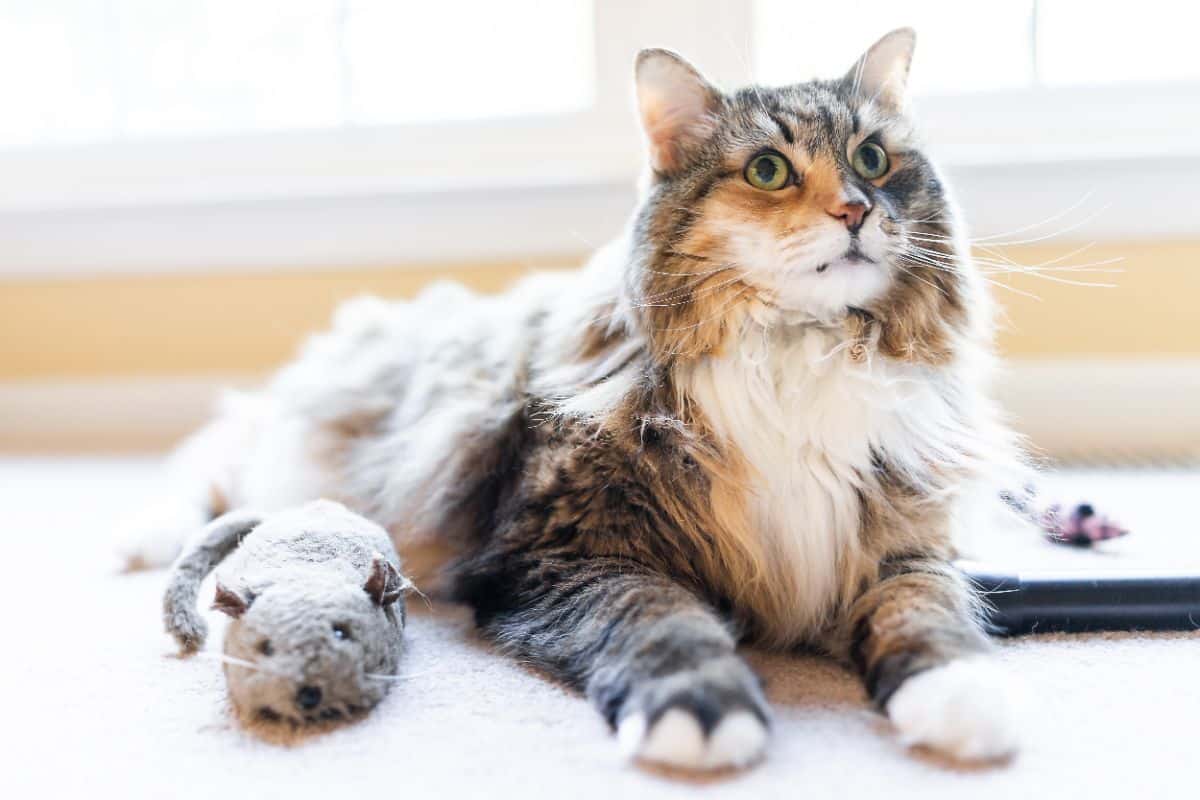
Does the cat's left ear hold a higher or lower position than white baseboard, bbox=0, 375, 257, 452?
higher

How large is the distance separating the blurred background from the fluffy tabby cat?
45.0 inches

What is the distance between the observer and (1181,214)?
7.20 ft

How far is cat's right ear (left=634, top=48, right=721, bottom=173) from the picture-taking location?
3.92 ft

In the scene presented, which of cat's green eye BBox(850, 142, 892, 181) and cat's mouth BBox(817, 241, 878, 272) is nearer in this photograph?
cat's mouth BBox(817, 241, 878, 272)

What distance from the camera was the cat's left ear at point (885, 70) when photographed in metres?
1.25

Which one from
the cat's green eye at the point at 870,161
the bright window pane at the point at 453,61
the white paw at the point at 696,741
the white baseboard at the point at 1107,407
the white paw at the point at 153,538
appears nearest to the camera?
the white paw at the point at 696,741

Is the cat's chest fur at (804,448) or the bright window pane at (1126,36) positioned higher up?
the bright window pane at (1126,36)

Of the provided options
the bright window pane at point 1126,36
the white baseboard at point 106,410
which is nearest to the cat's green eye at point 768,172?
the bright window pane at point 1126,36

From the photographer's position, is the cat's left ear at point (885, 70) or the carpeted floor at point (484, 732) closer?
the carpeted floor at point (484, 732)

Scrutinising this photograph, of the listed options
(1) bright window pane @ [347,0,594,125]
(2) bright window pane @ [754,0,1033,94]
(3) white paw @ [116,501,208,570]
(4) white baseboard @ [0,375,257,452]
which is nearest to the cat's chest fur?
(3) white paw @ [116,501,208,570]

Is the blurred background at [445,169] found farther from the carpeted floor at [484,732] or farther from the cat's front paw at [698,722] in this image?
the cat's front paw at [698,722]

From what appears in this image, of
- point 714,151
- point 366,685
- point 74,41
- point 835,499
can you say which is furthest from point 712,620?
point 74,41

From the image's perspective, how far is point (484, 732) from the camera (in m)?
0.93

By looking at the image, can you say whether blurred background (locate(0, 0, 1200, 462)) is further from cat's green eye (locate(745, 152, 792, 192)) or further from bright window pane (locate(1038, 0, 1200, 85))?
cat's green eye (locate(745, 152, 792, 192))
